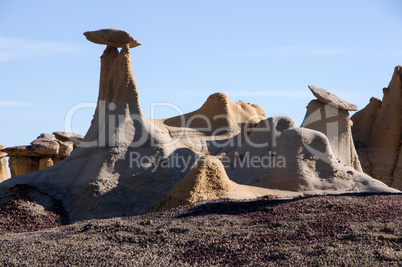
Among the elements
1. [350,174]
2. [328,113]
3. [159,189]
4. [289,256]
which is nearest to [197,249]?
[289,256]

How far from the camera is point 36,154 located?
2266cm

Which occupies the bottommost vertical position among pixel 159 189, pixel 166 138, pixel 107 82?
pixel 159 189

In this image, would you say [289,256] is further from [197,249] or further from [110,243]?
[110,243]

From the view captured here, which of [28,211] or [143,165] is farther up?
[143,165]

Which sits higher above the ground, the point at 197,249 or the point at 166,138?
the point at 166,138

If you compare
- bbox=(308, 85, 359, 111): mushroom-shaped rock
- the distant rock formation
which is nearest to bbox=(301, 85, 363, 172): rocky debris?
bbox=(308, 85, 359, 111): mushroom-shaped rock

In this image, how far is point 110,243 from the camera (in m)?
9.07

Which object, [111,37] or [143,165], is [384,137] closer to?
[143,165]

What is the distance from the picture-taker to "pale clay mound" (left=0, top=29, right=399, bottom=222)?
15055 millimetres

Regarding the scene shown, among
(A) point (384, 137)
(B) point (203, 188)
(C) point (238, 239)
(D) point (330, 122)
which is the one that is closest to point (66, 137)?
(D) point (330, 122)

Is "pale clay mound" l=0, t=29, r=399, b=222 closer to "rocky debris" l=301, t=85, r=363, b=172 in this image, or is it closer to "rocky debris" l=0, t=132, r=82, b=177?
"rocky debris" l=301, t=85, r=363, b=172

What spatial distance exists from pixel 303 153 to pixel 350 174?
1376 millimetres

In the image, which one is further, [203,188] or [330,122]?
[330,122]

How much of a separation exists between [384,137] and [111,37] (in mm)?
11634
